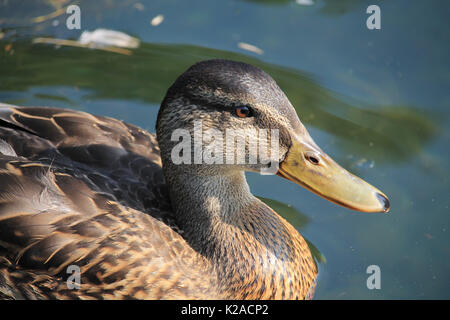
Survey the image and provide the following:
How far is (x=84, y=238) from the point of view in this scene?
13.5ft

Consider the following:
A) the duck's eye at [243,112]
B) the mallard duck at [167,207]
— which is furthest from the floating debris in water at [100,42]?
the duck's eye at [243,112]

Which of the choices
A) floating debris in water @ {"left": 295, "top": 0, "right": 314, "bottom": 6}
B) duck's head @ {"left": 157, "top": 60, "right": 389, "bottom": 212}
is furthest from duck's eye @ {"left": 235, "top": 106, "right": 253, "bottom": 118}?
floating debris in water @ {"left": 295, "top": 0, "right": 314, "bottom": 6}

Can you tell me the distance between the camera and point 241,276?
4.43 metres

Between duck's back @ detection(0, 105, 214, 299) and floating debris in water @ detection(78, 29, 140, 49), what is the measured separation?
2.94 meters

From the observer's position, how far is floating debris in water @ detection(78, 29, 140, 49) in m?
7.13

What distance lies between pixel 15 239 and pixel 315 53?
13.5ft

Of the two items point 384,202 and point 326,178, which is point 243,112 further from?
point 384,202

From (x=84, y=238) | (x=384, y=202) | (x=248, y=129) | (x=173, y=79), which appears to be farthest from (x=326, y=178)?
(x=173, y=79)

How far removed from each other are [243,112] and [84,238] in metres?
1.35

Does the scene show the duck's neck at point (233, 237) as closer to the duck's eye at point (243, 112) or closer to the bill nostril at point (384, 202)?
the duck's eye at point (243, 112)

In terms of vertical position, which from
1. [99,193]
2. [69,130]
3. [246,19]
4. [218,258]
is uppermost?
[246,19]
